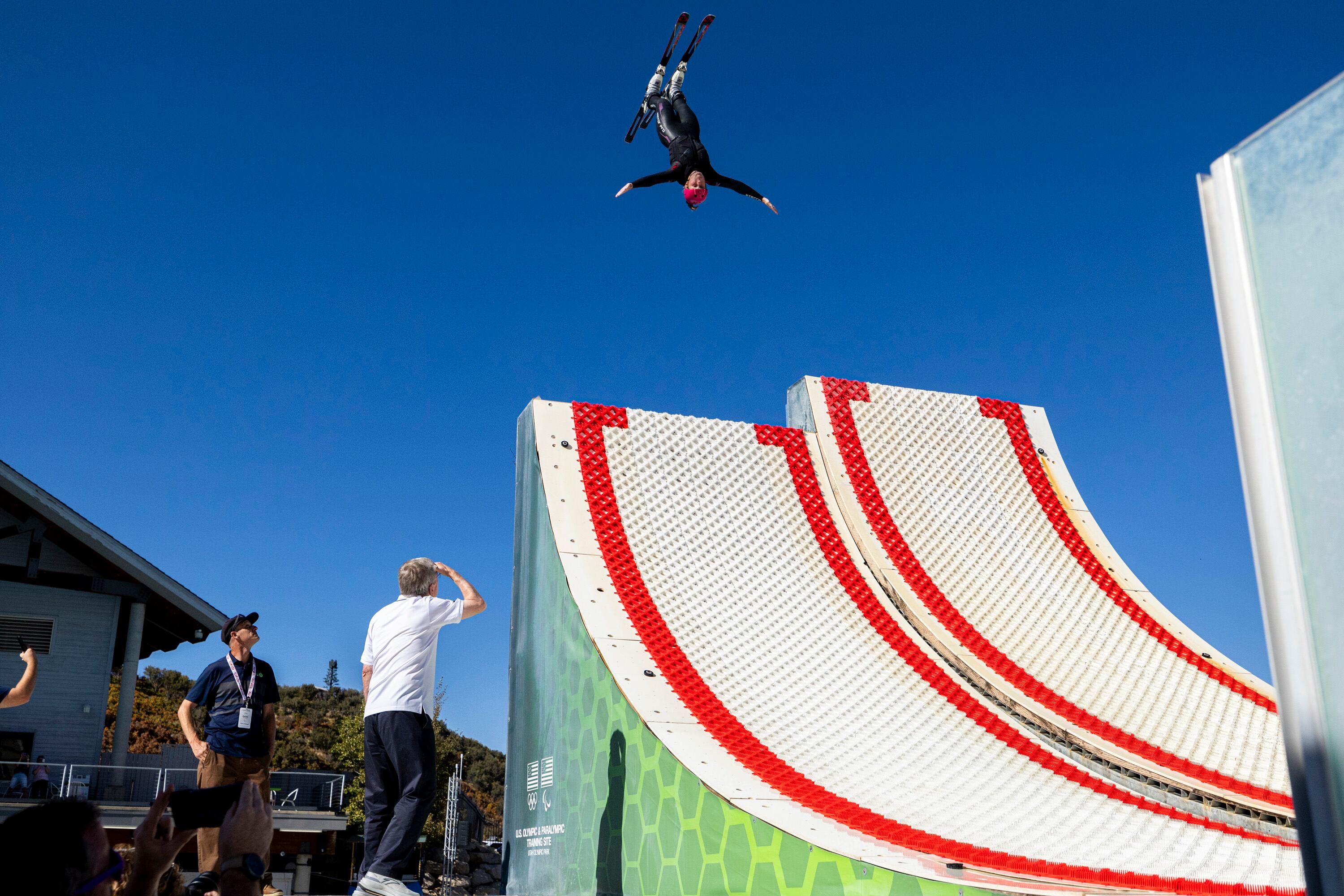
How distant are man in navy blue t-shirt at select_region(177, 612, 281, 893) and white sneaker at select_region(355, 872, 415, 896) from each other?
131cm

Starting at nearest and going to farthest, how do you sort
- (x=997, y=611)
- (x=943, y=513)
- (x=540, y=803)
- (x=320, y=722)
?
(x=540, y=803) < (x=997, y=611) < (x=943, y=513) < (x=320, y=722)

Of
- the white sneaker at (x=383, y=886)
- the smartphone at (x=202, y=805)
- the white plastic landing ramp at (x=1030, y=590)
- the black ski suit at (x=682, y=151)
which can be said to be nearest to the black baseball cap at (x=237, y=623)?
the white sneaker at (x=383, y=886)

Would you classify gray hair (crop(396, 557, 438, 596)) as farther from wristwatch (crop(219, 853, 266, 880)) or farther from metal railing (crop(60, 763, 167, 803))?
metal railing (crop(60, 763, 167, 803))

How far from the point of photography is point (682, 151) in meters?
8.95

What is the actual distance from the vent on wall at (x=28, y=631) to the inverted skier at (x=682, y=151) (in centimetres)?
1027

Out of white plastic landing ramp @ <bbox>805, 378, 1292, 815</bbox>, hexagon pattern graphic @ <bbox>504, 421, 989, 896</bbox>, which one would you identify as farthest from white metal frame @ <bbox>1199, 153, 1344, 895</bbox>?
white plastic landing ramp @ <bbox>805, 378, 1292, 815</bbox>

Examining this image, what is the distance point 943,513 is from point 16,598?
38.2 ft

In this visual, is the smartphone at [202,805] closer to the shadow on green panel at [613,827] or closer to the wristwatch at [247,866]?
the wristwatch at [247,866]

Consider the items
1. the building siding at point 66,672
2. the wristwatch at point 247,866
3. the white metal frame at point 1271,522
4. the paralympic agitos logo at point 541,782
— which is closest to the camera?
the white metal frame at point 1271,522

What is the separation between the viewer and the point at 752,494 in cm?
1084

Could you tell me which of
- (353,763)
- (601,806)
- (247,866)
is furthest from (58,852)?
(353,763)

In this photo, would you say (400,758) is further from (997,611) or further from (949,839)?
(997,611)

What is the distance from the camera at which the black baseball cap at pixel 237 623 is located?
5262 mm

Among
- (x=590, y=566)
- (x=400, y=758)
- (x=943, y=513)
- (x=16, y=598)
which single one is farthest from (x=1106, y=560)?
(x=16, y=598)
